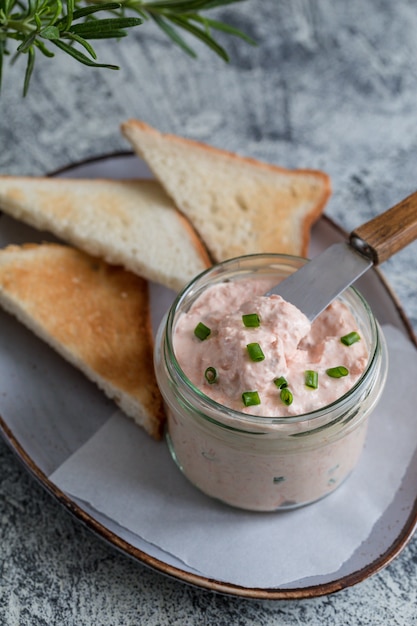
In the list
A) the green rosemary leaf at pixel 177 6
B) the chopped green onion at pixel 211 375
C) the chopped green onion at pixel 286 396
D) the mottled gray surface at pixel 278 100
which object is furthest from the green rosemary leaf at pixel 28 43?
the mottled gray surface at pixel 278 100

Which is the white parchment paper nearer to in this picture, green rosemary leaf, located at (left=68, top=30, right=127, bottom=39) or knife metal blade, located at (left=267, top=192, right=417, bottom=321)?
knife metal blade, located at (left=267, top=192, right=417, bottom=321)

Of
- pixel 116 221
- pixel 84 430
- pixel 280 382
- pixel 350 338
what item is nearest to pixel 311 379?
pixel 280 382

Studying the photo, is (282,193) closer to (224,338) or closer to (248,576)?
(224,338)

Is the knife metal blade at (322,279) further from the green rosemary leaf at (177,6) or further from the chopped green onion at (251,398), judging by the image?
the green rosemary leaf at (177,6)

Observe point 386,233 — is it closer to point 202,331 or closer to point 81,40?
point 202,331

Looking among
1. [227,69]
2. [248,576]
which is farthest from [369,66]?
[248,576]

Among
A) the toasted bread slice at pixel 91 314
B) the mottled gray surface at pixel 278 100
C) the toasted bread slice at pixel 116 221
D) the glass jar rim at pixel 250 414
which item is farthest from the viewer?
the mottled gray surface at pixel 278 100
